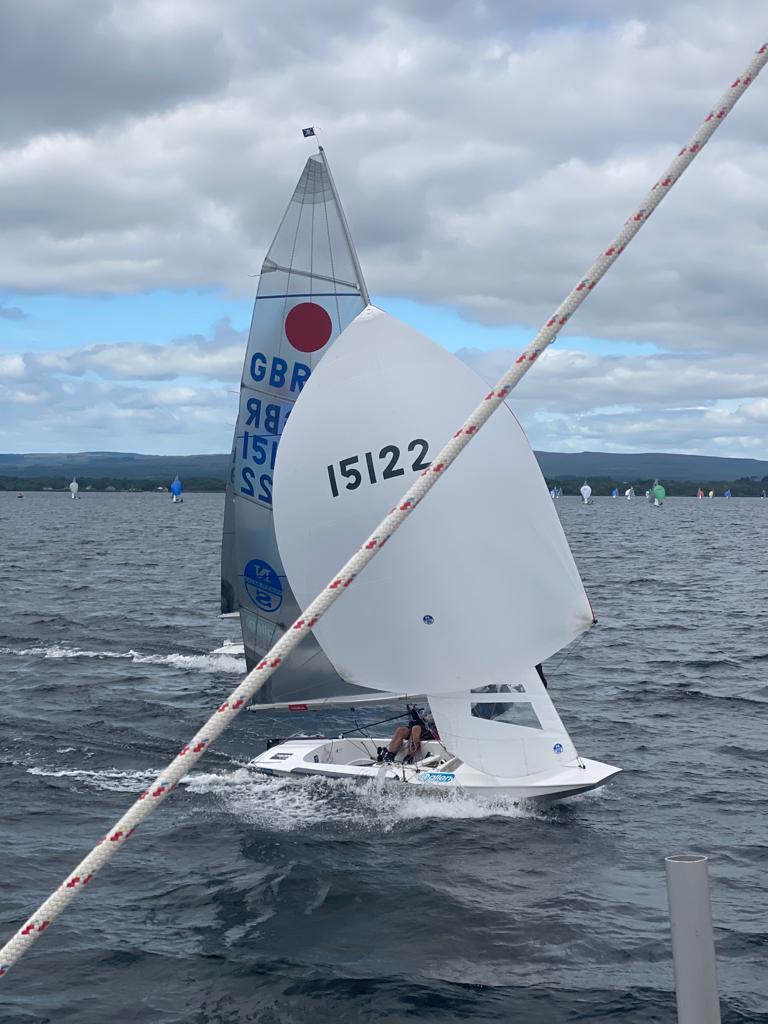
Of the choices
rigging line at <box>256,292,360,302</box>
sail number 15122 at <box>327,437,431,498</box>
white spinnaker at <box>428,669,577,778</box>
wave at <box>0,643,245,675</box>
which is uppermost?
rigging line at <box>256,292,360,302</box>

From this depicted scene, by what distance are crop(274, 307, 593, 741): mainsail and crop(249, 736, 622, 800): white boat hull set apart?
2.54ft

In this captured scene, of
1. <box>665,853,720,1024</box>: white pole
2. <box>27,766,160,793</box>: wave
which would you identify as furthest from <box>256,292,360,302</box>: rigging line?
<box>665,853,720,1024</box>: white pole

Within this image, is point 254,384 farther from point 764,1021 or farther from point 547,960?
point 764,1021

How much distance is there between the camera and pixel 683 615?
37.6 metres

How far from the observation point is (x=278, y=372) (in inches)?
693

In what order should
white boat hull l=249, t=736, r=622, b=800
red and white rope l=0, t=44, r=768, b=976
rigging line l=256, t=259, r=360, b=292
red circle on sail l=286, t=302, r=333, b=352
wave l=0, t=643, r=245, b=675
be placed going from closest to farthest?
red and white rope l=0, t=44, r=768, b=976
white boat hull l=249, t=736, r=622, b=800
rigging line l=256, t=259, r=360, b=292
red circle on sail l=286, t=302, r=333, b=352
wave l=0, t=643, r=245, b=675

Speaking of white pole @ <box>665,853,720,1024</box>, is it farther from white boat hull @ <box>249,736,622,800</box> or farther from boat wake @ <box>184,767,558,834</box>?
boat wake @ <box>184,767,558,834</box>

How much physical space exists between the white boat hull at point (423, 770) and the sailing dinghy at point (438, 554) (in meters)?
0.04

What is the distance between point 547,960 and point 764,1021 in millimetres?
2073

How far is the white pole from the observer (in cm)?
492

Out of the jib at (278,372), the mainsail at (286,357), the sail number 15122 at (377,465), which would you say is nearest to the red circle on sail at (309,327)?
the mainsail at (286,357)

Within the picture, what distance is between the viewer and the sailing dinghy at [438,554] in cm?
1378

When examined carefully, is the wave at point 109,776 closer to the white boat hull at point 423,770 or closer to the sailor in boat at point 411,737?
the white boat hull at point 423,770

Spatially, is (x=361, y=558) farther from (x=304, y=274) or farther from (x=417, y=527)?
(x=304, y=274)
